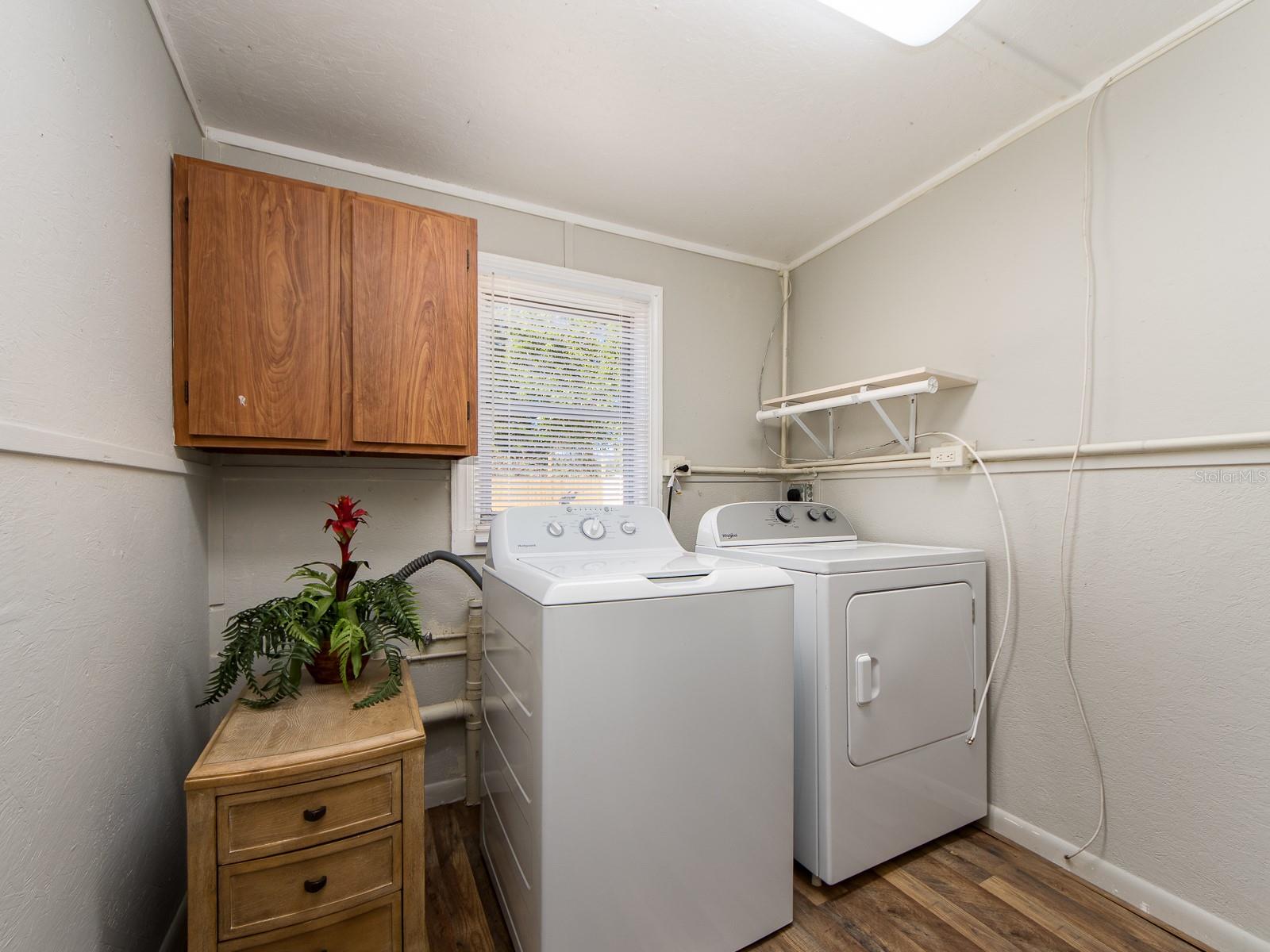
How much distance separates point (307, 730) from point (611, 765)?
698 mm

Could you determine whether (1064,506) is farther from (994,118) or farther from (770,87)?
(770,87)

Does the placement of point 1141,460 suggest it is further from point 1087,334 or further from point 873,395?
point 873,395

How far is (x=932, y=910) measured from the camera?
1521 mm

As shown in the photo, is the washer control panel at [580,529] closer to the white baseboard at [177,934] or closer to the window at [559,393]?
the window at [559,393]

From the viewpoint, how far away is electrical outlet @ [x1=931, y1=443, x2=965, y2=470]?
1960mm

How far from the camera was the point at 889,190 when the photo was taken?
88.2 inches

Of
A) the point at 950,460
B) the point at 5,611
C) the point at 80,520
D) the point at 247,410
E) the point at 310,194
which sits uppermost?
the point at 310,194

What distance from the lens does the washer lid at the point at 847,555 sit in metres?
1.60

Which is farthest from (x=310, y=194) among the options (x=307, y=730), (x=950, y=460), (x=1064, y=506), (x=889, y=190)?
(x=1064, y=506)

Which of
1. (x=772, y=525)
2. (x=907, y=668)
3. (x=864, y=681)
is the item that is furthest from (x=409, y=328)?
(x=907, y=668)

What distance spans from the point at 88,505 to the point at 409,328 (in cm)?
97

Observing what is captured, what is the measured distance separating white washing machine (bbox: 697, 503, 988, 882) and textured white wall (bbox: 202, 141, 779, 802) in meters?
0.95

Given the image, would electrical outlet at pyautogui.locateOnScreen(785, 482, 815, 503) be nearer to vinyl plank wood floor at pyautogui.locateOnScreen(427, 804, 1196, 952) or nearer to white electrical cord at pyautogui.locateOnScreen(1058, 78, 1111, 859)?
white electrical cord at pyautogui.locateOnScreen(1058, 78, 1111, 859)

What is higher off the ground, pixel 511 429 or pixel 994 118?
pixel 994 118
